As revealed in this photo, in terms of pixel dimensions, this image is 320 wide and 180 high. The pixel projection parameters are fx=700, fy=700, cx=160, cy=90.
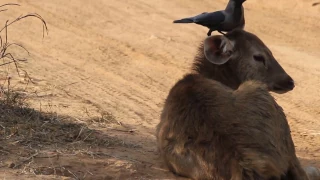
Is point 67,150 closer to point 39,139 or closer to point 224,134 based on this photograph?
point 39,139

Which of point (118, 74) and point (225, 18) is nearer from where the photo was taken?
point (225, 18)

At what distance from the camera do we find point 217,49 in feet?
24.9

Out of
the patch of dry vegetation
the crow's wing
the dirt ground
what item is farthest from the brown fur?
the patch of dry vegetation

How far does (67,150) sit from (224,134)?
1940 millimetres

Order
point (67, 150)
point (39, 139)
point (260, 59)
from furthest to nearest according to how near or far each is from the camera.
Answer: point (260, 59) < point (39, 139) < point (67, 150)

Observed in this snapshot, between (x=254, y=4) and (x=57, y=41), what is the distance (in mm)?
5384

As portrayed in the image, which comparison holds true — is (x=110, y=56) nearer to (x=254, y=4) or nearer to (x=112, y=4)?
(x=112, y=4)

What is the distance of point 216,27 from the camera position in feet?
25.5

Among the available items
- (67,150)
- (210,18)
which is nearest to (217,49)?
(210,18)

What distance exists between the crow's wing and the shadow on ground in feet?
5.12

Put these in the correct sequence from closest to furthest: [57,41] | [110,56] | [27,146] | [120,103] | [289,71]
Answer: [27,146] → [120,103] → [289,71] → [110,56] → [57,41]

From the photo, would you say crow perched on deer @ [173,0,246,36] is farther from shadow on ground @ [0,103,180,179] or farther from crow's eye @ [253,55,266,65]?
shadow on ground @ [0,103,180,179]

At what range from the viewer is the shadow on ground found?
680 cm

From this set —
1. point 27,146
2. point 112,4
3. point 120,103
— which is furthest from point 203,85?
point 112,4
